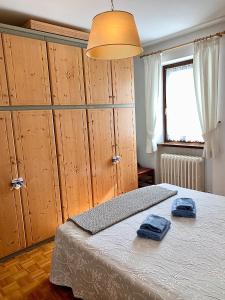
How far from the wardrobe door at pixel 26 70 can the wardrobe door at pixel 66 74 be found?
0.27ft

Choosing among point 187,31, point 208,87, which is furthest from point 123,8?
point 208,87

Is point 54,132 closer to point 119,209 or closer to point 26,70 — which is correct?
point 26,70

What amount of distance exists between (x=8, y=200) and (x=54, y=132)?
0.88 meters

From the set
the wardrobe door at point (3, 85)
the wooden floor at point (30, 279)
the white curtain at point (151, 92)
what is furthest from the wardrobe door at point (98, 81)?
the wooden floor at point (30, 279)

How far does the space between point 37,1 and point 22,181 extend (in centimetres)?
177

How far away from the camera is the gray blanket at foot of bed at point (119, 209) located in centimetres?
187

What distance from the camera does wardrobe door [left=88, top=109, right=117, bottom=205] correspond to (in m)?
3.04

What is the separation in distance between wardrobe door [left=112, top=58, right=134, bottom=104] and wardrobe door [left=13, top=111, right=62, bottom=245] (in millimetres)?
1111

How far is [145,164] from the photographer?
4199 mm

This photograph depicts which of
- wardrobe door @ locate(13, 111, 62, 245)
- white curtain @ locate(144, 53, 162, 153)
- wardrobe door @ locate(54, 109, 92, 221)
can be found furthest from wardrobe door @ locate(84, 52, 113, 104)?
white curtain @ locate(144, 53, 162, 153)

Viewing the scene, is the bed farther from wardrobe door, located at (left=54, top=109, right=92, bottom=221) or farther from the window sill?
the window sill

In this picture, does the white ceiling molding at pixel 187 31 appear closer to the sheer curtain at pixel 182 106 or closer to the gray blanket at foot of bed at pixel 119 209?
the sheer curtain at pixel 182 106

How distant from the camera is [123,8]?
96.0 inches

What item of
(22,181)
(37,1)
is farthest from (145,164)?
(37,1)
